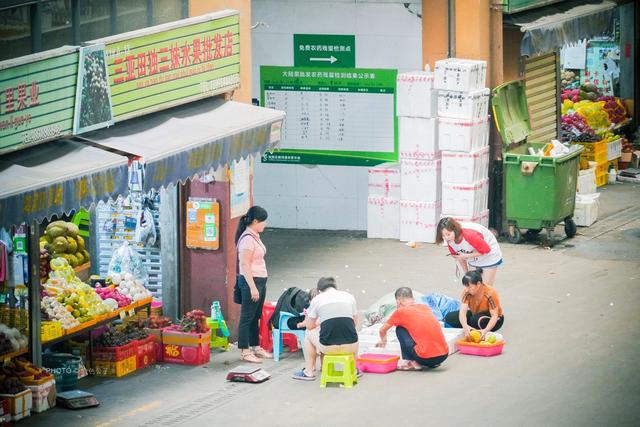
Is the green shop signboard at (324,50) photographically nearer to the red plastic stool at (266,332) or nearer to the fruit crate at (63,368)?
the red plastic stool at (266,332)

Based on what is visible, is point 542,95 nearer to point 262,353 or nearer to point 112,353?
point 262,353

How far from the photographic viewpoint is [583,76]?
34.7 meters

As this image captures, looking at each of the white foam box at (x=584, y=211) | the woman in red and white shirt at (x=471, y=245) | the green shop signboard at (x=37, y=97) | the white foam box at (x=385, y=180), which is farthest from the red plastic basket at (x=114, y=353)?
the white foam box at (x=584, y=211)

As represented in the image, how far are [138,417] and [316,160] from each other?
989cm

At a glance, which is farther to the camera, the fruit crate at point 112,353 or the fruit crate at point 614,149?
the fruit crate at point 614,149

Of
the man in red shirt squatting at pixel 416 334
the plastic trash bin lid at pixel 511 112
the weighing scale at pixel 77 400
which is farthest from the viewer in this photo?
the plastic trash bin lid at pixel 511 112

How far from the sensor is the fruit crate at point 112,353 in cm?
1505

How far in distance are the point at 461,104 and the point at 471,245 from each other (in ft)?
15.2

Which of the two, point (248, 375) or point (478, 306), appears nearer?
point (248, 375)

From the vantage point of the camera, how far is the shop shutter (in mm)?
24375

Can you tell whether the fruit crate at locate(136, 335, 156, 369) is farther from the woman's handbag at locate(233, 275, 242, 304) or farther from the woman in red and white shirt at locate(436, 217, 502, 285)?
the woman in red and white shirt at locate(436, 217, 502, 285)

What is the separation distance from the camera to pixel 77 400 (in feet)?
45.8

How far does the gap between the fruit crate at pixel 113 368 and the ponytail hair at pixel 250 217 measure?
1.79 metres

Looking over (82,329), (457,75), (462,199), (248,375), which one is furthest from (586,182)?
A: (82,329)
